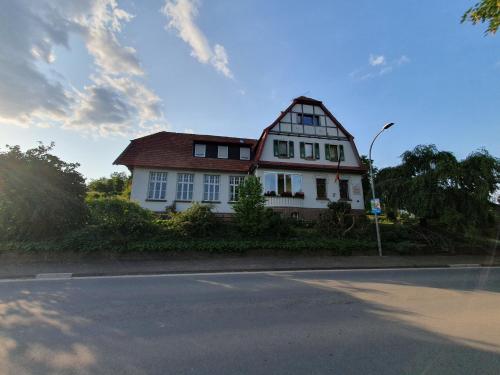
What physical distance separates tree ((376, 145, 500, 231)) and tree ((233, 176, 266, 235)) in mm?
9436

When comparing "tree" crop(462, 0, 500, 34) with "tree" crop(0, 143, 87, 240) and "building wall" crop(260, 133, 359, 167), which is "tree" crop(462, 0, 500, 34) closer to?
"building wall" crop(260, 133, 359, 167)

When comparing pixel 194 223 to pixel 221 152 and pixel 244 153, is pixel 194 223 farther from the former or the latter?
pixel 244 153

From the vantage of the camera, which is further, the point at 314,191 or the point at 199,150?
the point at 199,150

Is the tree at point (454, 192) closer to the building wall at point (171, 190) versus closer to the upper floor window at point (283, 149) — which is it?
the upper floor window at point (283, 149)

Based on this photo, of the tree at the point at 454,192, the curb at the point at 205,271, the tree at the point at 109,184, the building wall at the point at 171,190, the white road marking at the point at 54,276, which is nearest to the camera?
the white road marking at the point at 54,276

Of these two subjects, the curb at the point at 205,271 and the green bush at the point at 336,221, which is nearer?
the curb at the point at 205,271

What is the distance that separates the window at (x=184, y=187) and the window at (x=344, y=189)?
1242cm

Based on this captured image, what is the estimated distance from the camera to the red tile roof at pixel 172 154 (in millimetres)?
18397

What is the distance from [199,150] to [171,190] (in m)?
4.37

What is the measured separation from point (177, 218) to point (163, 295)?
667 centimetres

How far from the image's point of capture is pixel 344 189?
1962 centimetres

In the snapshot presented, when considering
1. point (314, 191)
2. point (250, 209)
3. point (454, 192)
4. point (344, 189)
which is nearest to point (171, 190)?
point (250, 209)

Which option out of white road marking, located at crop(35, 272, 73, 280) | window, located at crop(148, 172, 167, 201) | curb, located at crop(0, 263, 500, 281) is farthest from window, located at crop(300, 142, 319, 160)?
white road marking, located at crop(35, 272, 73, 280)

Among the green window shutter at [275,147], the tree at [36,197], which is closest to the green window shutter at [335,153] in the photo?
the green window shutter at [275,147]
